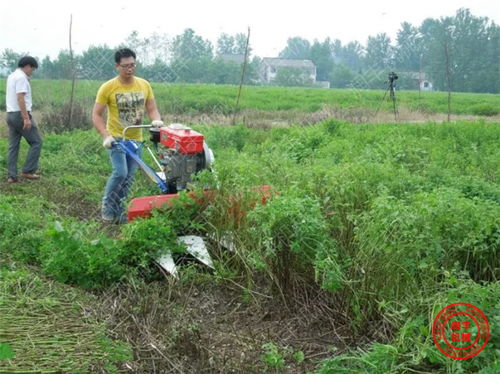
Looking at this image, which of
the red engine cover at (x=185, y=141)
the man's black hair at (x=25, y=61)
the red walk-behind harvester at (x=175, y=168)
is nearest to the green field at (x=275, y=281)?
the red walk-behind harvester at (x=175, y=168)

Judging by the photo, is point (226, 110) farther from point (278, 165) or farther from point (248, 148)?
point (278, 165)

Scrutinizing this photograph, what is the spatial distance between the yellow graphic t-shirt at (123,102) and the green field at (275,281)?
1.31 metres

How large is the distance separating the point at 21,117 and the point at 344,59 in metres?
28.6

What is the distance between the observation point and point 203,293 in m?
4.72

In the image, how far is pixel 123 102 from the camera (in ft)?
21.8

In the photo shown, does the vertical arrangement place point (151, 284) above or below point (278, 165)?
below

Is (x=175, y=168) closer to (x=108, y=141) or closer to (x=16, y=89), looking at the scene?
(x=108, y=141)

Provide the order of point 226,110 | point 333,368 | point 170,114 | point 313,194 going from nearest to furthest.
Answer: point 333,368 < point 313,194 < point 170,114 < point 226,110

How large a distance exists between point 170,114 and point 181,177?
11.1m

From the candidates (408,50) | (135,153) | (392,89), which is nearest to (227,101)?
(408,50)

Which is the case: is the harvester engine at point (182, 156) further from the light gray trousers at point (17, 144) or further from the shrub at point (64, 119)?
the shrub at point (64, 119)

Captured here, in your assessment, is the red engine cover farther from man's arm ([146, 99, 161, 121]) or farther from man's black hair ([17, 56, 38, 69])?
man's black hair ([17, 56, 38, 69])

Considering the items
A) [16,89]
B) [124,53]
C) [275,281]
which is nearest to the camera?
[275,281]

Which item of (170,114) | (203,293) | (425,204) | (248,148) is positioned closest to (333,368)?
(425,204)
